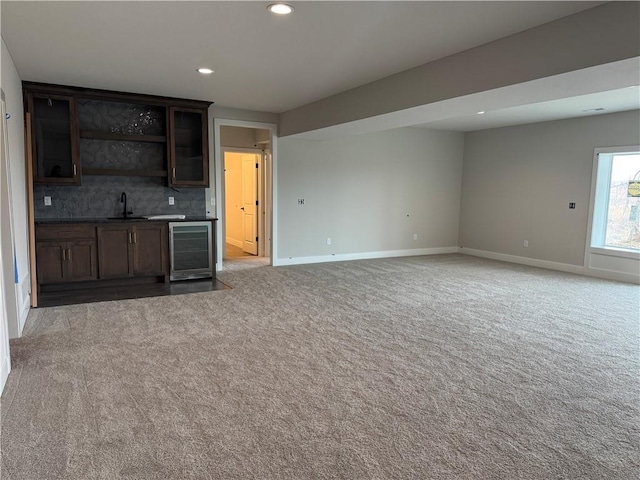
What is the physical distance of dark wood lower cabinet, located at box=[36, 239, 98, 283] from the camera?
5.13 m

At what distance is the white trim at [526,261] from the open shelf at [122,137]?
6531 millimetres

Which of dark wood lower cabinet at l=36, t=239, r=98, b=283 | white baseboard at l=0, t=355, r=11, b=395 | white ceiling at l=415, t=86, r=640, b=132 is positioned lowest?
white baseboard at l=0, t=355, r=11, b=395


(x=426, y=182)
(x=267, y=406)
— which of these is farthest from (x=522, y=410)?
(x=426, y=182)

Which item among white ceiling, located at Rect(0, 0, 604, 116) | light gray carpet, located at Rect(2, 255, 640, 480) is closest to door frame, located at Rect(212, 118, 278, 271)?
white ceiling, located at Rect(0, 0, 604, 116)

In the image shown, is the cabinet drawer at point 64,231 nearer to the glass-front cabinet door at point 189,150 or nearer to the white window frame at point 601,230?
the glass-front cabinet door at point 189,150

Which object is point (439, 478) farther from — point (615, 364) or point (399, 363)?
point (615, 364)

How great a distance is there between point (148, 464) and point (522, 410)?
217 cm

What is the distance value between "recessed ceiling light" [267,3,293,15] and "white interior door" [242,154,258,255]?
5638 mm

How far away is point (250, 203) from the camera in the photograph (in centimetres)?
890

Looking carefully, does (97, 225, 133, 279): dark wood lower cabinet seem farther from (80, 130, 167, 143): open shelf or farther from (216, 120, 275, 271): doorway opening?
(216, 120, 275, 271): doorway opening

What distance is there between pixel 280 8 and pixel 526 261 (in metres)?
6.93

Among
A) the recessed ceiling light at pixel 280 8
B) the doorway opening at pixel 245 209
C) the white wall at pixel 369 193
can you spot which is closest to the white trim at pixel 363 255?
the white wall at pixel 369 193

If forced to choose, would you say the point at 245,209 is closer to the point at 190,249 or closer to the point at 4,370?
the point at 190,249

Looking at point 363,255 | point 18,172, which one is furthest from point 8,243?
point 363,255
